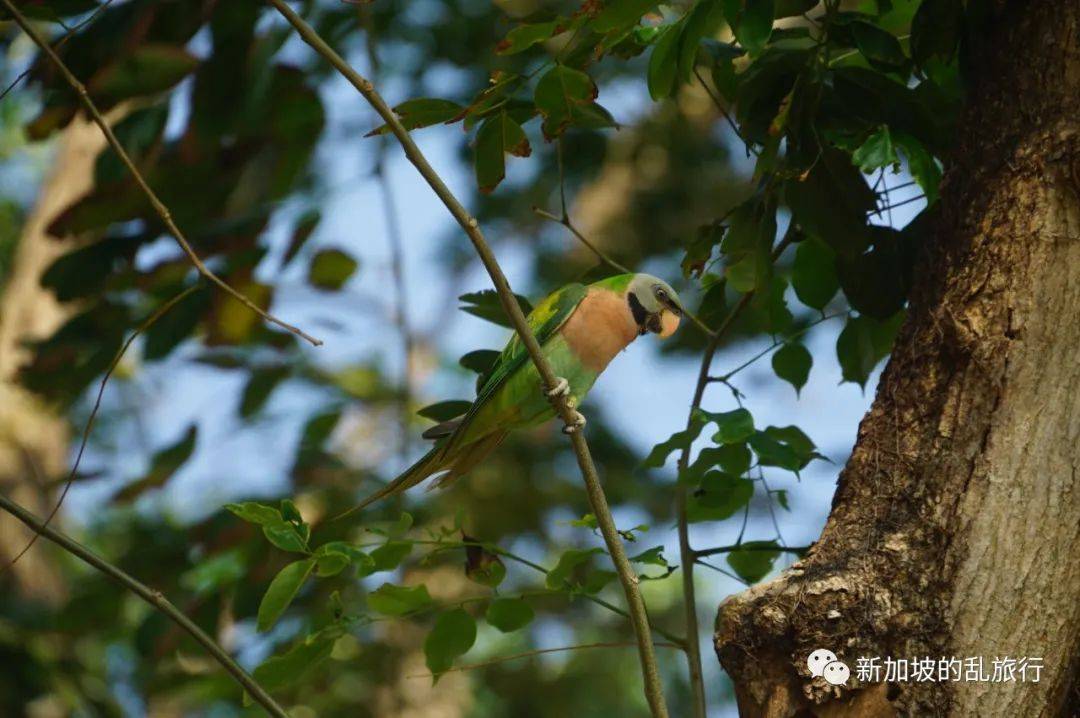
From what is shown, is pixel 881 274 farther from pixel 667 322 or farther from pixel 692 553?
pixel 692 553

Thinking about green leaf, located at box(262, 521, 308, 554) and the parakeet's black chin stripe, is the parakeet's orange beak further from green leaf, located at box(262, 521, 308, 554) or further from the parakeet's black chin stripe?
green leaf, located at box(262, 521, 308, 554)

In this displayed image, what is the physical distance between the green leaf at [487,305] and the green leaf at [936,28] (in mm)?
947

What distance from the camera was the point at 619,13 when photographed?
1949 mm

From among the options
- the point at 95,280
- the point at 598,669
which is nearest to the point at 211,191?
the point at 95,280

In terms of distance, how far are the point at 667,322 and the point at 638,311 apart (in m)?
0.11

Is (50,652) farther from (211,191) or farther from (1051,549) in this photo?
(1051,549)

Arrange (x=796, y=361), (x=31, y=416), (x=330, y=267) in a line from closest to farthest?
(x=796, y=361)
(x=330, y=267)
(x=31, y=416)

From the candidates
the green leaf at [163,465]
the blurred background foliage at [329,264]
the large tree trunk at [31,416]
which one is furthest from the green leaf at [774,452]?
the large tree trunk at [31,416]

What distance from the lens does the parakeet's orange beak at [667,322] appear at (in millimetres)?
2662

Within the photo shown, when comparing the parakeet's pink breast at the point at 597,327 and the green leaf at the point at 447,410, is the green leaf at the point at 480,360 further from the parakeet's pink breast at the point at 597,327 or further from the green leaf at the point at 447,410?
the parakeet's pink breast at the point at 597,327

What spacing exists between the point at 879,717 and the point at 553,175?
215 inches

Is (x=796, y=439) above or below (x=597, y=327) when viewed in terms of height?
below

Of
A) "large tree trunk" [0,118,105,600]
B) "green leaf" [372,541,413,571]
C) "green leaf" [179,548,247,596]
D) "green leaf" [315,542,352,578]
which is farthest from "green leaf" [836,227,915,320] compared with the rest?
"large tree trunk" [0,118,105,600]

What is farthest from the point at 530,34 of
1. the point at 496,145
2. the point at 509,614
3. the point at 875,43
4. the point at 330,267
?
the point at 330,267
